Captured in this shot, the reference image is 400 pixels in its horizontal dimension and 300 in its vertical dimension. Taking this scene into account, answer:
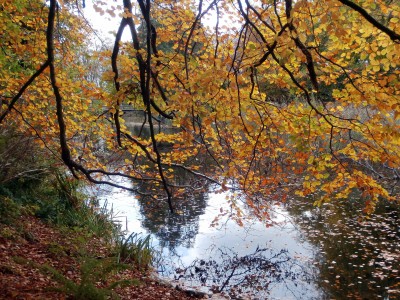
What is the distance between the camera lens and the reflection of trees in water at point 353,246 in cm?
644

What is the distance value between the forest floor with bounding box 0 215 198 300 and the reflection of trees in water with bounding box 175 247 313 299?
857 mm

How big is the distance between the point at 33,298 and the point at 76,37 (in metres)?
6.61

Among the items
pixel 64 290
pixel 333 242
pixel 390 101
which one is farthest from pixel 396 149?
pixel 333 242

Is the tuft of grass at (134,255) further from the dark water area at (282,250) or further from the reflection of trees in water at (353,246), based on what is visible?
the reflection of trees in water at (353,246)

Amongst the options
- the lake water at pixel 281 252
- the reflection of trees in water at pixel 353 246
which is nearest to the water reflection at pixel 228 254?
the lake water at pixel 281 252

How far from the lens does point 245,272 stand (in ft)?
23.8

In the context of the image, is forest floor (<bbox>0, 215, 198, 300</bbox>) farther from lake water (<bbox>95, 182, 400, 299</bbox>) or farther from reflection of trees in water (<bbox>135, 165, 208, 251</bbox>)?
reflection of trees in water (<bbox>135, 165, 208, 251</bbox>)

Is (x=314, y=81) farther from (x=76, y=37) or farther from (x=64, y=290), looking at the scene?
(x=76, y=37)

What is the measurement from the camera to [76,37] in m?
9.02

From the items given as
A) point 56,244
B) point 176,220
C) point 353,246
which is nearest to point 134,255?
point 56,244

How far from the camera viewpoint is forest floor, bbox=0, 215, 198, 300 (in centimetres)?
411

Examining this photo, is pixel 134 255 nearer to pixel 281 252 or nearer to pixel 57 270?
pixel 57 270

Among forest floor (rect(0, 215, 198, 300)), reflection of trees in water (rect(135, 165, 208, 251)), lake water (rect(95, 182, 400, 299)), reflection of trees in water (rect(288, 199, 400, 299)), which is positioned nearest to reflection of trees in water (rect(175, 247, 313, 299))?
lake water (rect(95, 182, 400, 299))

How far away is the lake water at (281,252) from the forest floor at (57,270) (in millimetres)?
1187
